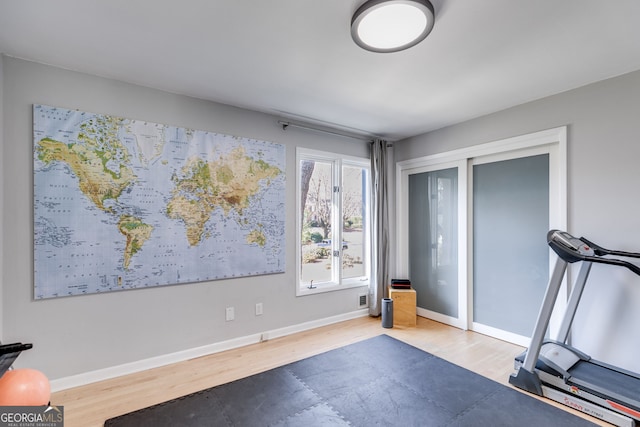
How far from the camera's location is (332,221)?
3902 mm

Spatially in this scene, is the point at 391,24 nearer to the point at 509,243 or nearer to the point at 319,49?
the point at 319,49

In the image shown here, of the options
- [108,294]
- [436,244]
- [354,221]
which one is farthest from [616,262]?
[108,294]

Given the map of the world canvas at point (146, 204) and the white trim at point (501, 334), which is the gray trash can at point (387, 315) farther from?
the map of the world canvas at point (146, 204)

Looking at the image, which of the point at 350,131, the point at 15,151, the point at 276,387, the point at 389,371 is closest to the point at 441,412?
the point at 389,371

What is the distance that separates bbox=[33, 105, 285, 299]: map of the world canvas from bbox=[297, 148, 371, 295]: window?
1.38 ft

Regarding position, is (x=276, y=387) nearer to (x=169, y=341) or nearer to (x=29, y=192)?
(x=169, y=341)

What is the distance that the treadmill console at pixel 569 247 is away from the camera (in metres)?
2.15

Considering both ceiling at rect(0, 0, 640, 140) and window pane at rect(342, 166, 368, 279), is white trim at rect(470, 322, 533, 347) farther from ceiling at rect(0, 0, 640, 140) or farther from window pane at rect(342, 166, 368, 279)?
ceiling at rect(0, 0, 640, 140)

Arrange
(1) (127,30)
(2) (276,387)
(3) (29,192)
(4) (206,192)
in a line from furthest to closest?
(4) (206,192) → (2) (276,387) → (3) (29,192) → (1) (127,30)

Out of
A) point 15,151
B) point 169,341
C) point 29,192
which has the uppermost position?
point 15,151

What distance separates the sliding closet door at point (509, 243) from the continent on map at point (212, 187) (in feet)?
8.33

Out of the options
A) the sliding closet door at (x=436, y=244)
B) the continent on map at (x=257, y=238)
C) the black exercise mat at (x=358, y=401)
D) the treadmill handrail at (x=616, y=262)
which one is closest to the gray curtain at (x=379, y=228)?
the sliding closet door at (x=436, y=244)

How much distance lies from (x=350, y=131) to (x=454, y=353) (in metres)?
2.83

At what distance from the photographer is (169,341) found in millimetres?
2686
